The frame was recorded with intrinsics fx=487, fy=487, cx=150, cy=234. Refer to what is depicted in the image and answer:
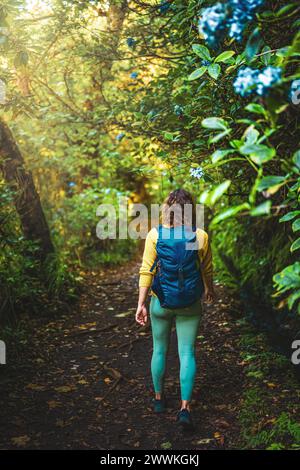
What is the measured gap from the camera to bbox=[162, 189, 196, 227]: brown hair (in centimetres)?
359

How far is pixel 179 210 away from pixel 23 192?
365 centimetres

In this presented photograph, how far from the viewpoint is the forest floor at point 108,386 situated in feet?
11.8

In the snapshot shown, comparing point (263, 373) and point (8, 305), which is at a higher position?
point (8, 305)

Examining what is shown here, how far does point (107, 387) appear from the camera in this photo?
451cm

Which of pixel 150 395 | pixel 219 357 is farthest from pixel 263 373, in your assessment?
pixel 150 395

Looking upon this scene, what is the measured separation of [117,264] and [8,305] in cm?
422

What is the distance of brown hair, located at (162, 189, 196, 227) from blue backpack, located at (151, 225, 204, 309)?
52 mm

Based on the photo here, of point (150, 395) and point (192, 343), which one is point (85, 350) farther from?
point (192, 343)

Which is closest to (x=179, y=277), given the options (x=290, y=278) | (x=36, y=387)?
(x=290, y=278)

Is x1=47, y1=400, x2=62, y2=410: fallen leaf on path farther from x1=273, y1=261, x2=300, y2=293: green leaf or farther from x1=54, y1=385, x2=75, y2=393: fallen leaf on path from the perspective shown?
x1=273, y1=261, x2=300, y2=293: green leaf

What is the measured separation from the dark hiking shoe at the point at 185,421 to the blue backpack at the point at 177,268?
0.81 m

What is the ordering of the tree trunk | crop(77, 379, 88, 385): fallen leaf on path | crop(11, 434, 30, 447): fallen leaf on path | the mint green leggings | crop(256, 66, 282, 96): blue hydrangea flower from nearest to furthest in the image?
crop(256, 66, 282, 96): blue hydrangea flower
crop(11, 434, 30, 447): fallen leaf on path
the mint green leggings
crop(77, 379, 88, 385): fallen leaf on path
the tree trunk

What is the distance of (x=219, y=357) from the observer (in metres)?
5.10

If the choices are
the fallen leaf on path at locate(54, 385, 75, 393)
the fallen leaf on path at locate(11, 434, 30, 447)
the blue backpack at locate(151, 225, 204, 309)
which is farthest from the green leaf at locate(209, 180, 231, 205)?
the fallen leaf on path at locate(54, 385, 75, 393)
